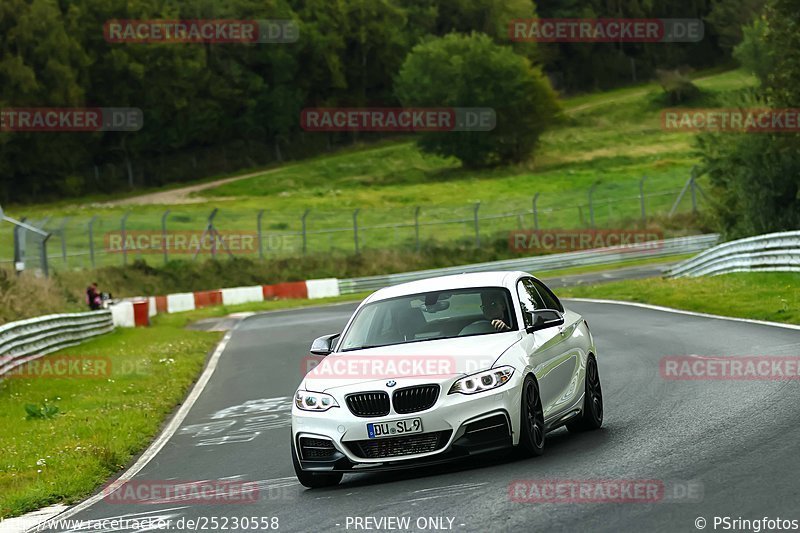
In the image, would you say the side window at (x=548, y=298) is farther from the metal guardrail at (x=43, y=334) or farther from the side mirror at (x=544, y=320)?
the metal guardrail at (x=43, y=334)

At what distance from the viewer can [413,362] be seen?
9859 mm

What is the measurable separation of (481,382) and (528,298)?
187cm

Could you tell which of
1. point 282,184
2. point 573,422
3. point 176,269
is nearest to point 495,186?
point 282,184

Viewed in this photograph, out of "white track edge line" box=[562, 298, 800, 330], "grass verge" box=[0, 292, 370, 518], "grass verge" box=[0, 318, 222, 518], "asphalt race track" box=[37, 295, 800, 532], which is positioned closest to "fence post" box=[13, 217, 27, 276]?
"grass verge" box=[0, 292, 370, 518]

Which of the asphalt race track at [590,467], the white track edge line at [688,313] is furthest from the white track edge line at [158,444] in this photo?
the white track edge line at [688,313]

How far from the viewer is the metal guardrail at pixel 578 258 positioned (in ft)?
164

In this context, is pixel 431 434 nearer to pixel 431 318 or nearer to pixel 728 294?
pixel 431 318

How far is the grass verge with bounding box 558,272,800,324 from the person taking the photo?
22.6 meters

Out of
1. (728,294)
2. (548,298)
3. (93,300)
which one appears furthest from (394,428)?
(93,300)

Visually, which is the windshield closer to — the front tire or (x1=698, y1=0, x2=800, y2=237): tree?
the front tire

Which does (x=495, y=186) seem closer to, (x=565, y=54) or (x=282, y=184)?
(x=282, y=184)

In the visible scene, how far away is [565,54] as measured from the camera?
134m

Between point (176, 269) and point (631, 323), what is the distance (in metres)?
31.2

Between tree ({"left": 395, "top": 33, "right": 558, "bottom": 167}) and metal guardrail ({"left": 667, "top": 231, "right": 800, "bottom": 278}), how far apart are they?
59242 mm
